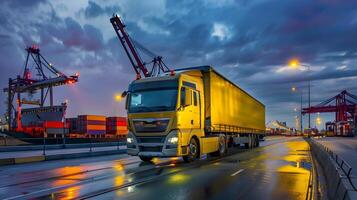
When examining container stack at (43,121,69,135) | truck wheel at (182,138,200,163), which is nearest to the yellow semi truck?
truck wheel at (182,138,200,163)

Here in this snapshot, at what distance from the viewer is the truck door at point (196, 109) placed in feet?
54.4

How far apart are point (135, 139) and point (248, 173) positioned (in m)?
4.99

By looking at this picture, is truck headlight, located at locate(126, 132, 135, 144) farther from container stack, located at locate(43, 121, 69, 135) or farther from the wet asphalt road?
container stack, located at locate(43, 121, 69, 135)

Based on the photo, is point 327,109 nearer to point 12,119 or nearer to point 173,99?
point 12,119

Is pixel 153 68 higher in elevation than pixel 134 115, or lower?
higher

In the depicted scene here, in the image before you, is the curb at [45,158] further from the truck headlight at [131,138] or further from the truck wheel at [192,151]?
the truck wheel at [192,151]

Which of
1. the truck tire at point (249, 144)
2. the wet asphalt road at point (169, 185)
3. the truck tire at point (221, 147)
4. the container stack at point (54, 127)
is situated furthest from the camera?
the container stack at point (54, 127)

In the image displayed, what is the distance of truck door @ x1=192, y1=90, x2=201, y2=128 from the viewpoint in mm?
16578

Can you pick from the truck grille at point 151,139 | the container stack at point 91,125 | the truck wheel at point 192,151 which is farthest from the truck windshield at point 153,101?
→ the container stack at point 91,125

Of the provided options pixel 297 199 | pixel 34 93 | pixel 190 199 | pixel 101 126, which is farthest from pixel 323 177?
pixel 34 93

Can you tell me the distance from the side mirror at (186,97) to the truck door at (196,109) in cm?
61

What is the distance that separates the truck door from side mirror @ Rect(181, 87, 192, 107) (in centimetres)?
61

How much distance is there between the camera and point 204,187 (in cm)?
993

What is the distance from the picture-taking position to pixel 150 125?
49.8 feet
